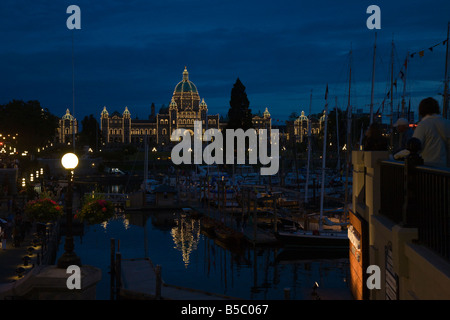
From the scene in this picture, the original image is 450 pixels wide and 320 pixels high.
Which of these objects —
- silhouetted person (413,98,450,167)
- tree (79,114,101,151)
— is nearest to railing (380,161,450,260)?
silhouetted person (413,98,450,167)

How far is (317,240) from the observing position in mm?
36656

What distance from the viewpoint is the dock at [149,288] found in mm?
20859

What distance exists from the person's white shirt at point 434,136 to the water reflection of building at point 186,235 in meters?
26.9

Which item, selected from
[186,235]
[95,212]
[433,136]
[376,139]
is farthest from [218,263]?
[433,136]

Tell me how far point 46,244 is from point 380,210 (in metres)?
24.0

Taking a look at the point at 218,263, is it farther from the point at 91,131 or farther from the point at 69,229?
the point at 91,131

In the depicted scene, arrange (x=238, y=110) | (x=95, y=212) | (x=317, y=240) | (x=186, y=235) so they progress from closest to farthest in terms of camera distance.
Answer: (x=95, y=212) < (x=317, y=240) < (x=186, y=235) < (x=238, y=110)

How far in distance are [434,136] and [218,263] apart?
88.6 ft

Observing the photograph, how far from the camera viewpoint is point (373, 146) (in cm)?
1302

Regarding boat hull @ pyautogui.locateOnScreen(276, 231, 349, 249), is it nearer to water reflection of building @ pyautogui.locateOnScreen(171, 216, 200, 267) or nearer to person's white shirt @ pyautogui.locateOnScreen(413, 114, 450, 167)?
water reflection of building @ pyautogui.locateOnScreen(171, 216, 200, 267)

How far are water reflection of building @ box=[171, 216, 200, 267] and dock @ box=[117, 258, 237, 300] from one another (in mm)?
8910

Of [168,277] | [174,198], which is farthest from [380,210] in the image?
[174,198]

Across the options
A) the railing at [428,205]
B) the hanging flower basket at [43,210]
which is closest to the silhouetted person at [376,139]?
the railing at [428,205]

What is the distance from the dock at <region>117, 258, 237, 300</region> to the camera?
821 inches
